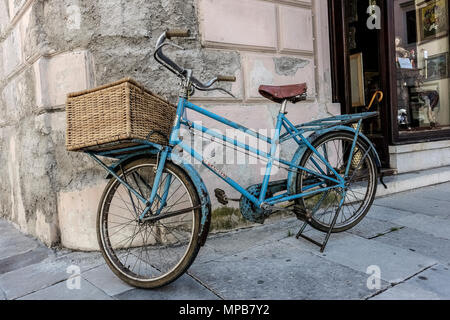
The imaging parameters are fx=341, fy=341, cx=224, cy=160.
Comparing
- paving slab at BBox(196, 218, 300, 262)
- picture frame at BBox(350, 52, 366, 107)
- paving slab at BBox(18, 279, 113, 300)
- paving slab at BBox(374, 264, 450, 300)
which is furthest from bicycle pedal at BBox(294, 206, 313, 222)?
picture frame at BBox(350, 52, 366, 107)

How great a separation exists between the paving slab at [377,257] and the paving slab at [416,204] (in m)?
1.18

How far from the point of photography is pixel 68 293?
2.10m

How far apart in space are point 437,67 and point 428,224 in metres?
3.76

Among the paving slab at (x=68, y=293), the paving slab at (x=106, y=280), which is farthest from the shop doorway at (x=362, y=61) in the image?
the paving slab at (x=68, y=293)

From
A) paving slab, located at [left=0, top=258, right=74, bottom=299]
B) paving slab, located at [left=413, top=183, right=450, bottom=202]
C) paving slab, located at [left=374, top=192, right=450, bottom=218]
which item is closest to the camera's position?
paving slab, located at [left=0, top=258, right=74, bottom=299]

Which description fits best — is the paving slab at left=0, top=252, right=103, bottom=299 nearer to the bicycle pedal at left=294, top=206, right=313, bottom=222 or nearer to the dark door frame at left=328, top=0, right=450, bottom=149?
the bicycle pedal at left=294, top=206, right=313, bottom=222

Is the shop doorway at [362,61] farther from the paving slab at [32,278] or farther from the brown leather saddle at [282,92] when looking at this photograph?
the paving slab at [32,278]

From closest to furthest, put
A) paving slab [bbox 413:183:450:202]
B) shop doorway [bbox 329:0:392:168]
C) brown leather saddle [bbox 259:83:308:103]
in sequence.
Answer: brown leather saddle [bbox 259:83:308:103]
paving slab [bbox 413:183:450:202]
shop doorway [bbox 329:0:392:168]

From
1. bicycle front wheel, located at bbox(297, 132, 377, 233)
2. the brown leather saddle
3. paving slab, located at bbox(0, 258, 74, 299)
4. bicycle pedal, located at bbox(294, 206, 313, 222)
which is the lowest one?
paving slab, located at bbox(0, 258, 74, 299)

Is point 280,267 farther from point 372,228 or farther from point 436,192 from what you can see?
point 436,192

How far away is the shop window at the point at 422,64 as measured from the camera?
5.11 meters

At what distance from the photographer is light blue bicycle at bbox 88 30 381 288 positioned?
2.04 metres

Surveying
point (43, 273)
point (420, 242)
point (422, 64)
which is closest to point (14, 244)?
point (43, 273)

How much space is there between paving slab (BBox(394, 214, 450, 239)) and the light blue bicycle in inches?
19.9
